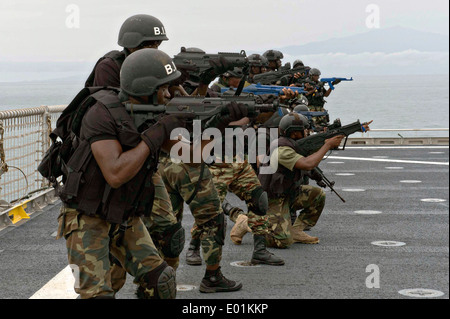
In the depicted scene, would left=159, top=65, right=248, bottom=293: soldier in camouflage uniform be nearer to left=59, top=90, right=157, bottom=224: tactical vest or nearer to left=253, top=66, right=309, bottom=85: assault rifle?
left=59, top=90, right=157, bottom=224: tactical vest

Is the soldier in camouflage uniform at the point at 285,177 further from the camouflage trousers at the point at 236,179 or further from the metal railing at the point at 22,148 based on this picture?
the metal railing at the point at 22,148

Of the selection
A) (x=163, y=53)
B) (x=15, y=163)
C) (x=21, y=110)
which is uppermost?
(x=163, y=53)

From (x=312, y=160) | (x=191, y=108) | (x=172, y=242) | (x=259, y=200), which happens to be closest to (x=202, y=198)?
(x=172, y=242)

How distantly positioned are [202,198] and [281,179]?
7.84 ft

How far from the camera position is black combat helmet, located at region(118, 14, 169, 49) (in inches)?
248

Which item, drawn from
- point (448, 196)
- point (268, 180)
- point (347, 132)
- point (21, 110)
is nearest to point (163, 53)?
point (268, 180)

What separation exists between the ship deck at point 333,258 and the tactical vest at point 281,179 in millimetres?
656

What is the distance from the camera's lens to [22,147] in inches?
482

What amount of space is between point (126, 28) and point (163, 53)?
1.37 metres

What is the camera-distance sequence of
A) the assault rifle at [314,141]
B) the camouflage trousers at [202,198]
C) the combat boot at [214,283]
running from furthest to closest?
the assault rifle at [314,141]
the combat boot at [214,283]
the camouflage trousers at [202,198]

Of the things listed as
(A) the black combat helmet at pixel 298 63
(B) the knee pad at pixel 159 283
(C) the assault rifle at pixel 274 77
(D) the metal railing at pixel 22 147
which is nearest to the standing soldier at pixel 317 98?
(A) the black combat helmet at pixel 298 63

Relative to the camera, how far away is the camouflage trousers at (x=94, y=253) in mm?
4902

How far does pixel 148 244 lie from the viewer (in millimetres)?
5219
